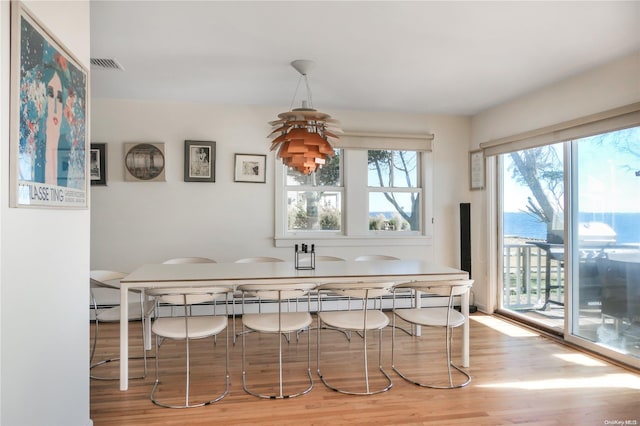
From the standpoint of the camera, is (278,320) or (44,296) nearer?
(44,296)

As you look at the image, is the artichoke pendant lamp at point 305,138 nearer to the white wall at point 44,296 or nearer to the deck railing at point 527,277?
the white wall at point 44,296

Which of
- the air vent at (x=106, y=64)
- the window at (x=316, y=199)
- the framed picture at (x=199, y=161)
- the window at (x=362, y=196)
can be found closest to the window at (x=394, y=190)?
the window at (x=362, y=196)

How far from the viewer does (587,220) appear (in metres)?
3.65

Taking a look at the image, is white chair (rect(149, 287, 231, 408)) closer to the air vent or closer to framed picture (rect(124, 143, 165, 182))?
the air vent

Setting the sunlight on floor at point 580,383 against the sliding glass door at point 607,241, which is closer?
the sunlight on floor at point 580,383

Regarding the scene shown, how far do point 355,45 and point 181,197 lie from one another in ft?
9.00

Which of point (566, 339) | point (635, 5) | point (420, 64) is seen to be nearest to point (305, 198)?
point (420, 64)

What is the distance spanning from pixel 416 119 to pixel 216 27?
3.14m

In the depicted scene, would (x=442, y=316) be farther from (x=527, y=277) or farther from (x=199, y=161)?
(x=199, y=161)

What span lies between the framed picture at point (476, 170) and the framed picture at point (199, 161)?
3.31 m

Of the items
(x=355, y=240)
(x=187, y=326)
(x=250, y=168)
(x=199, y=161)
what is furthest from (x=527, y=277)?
(x=199, y=161)

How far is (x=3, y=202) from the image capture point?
55.3 inches

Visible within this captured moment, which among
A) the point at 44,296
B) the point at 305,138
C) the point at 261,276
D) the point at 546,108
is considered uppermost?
the point at 546,108

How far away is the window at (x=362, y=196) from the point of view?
493 centimetres
